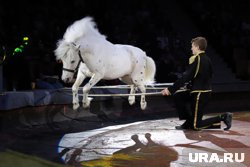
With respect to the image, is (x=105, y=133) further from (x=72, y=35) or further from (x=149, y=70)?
(x=72, y=35)

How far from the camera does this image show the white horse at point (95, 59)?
6707 mm

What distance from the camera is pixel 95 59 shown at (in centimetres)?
703

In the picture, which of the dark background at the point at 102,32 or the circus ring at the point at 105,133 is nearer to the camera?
the circus ring at the point at 105,133

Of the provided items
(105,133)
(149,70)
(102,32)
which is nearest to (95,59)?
(149,70)

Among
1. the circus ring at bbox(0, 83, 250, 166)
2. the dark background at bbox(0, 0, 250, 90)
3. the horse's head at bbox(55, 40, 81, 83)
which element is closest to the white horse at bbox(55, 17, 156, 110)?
the horse's head at bbox(55, 40, 81, 83)

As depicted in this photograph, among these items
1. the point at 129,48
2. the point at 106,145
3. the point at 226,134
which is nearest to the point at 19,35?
the point at 129,48

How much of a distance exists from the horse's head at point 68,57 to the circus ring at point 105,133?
3.52ft

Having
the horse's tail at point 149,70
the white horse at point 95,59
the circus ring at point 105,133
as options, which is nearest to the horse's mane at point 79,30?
the white horse at point 95,59

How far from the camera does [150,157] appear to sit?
600 centimetres

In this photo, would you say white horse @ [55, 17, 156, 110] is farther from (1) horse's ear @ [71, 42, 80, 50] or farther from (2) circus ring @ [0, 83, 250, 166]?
(2) circus ring @ [0, 83, 250, 166]

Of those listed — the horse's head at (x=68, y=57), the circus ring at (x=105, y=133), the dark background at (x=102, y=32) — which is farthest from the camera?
the dark background at (x=102, y=32)

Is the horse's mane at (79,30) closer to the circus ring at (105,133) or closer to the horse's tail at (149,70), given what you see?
the horse's tail at (149,70)

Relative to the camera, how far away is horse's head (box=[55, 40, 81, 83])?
6641 mm

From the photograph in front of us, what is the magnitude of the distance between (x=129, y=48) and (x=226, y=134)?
6.95 feet
